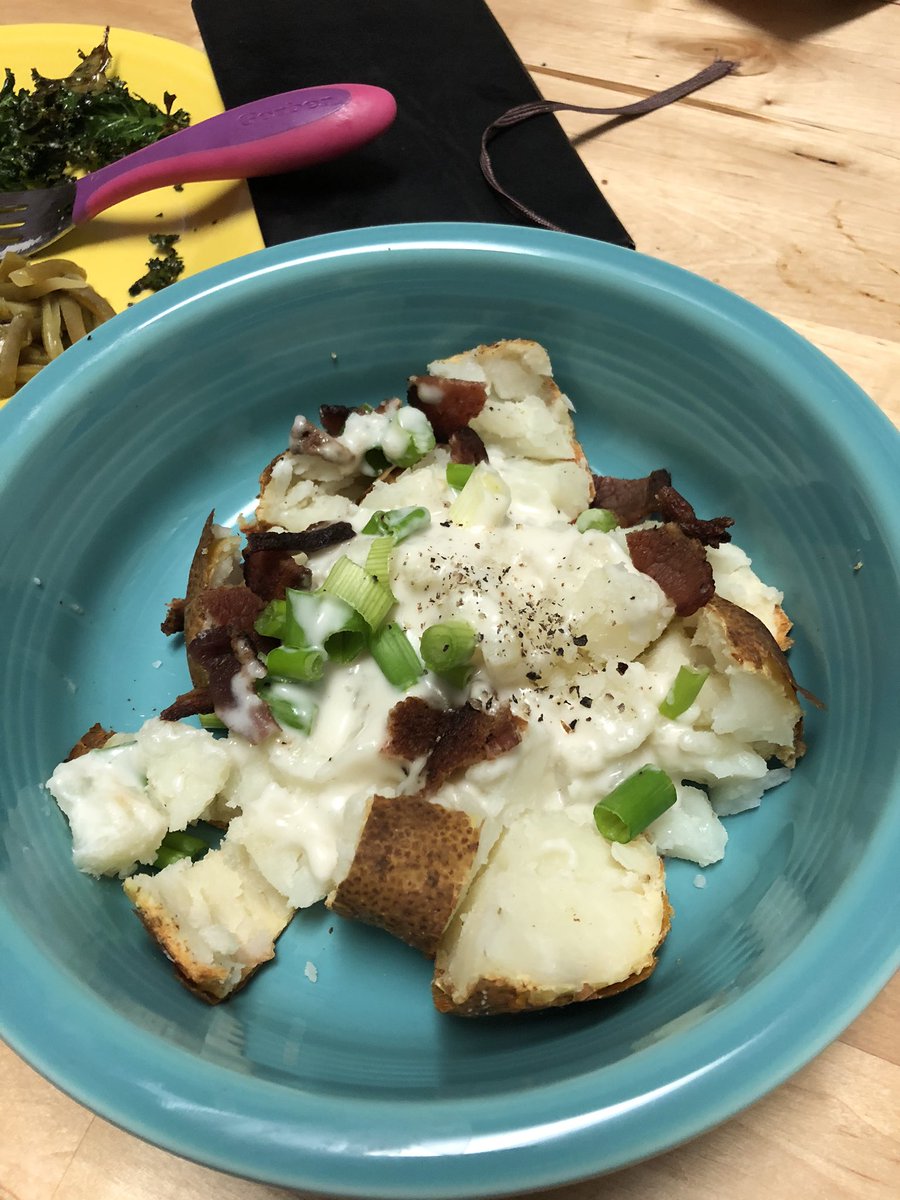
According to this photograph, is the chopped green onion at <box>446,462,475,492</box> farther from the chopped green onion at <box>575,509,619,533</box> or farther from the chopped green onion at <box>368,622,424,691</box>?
the chopped green onion at <box>368,622,424,691</box>

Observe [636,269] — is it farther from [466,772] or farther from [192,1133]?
[192,1133]

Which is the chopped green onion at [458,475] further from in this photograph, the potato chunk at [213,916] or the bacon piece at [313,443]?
the potato chunk at [213,916]

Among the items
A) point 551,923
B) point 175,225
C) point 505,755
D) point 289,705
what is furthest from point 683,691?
point 175,225

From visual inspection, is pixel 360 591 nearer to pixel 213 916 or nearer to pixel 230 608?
pixel 230 608

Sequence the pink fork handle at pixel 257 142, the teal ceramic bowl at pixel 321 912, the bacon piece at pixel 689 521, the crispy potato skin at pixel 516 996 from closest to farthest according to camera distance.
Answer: the teal ceramic bowl at pixel 321 912 < the crispy potato skin at pixel 516 996 < the bacon piece at pixel 689 521 < the pink fork handle at pixel 257 142

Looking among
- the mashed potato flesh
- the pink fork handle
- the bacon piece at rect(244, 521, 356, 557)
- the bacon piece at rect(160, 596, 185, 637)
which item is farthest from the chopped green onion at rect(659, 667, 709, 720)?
the pink fork handle

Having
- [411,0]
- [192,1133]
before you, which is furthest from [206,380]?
[411,0]

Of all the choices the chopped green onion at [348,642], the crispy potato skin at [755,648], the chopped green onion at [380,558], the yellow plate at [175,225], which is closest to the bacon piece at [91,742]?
the chopped green onion at [348,642]
